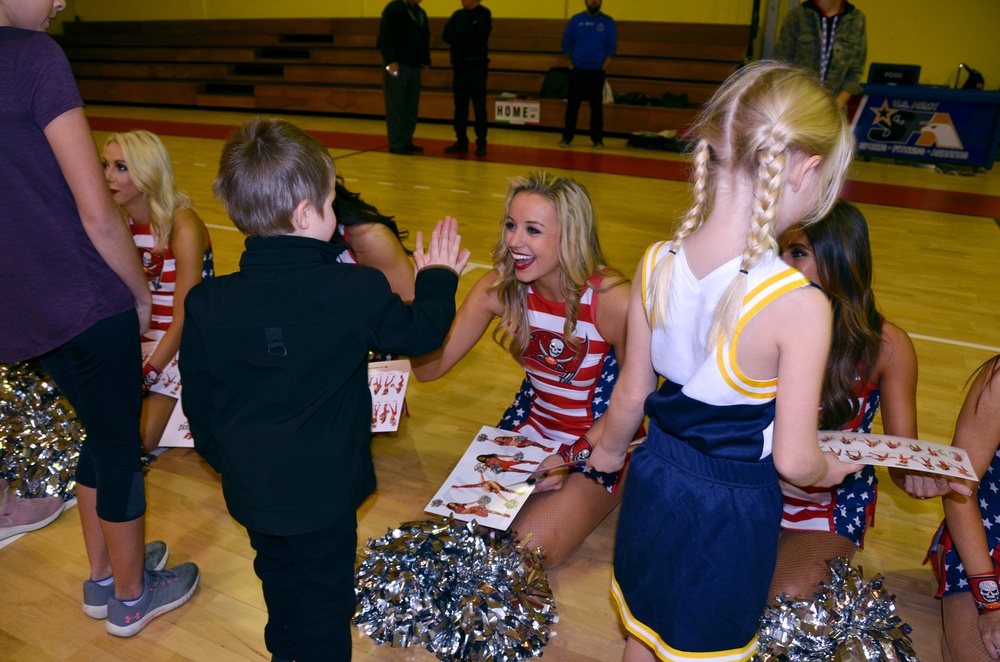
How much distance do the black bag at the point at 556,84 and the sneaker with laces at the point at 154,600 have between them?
9071 mm

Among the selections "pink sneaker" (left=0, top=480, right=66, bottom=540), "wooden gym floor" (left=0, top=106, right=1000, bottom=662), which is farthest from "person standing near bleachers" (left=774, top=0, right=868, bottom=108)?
"pink sneaker" (left=0, top=480, right=66, bottom=540)

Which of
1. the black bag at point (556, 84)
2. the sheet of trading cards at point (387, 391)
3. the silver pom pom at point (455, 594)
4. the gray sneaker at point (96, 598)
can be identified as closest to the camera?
A: the silver pom pom at point (455, 594)

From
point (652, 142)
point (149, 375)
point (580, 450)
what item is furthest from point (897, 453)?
point (652, 142)

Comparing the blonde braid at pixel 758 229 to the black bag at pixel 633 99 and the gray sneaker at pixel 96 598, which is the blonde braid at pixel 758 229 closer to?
the gray sneaker at pixel 96 598

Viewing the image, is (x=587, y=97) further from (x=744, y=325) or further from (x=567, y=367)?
(x=744, y=325)

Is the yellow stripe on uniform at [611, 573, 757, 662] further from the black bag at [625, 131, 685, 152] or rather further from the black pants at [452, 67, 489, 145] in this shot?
the black bag at [625, 131, 685, 152]

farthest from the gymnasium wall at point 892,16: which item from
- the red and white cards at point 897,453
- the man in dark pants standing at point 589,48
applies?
the red and white cards at point 897,453

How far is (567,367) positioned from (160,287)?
166 cm

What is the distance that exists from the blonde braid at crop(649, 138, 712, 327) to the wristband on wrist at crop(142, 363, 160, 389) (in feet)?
6.67

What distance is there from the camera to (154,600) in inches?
77.2

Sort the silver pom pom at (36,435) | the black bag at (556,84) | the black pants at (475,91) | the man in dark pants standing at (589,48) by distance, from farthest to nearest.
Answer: the black bag at (556,84), the man in dark pants standing at (589,48), the black pants at (475,91), the silver pom pom at (36,435)

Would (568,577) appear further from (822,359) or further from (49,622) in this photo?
(49,622)

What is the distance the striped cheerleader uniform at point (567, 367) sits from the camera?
7.47ft

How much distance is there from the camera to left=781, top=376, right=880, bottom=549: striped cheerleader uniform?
2076 millimetres
